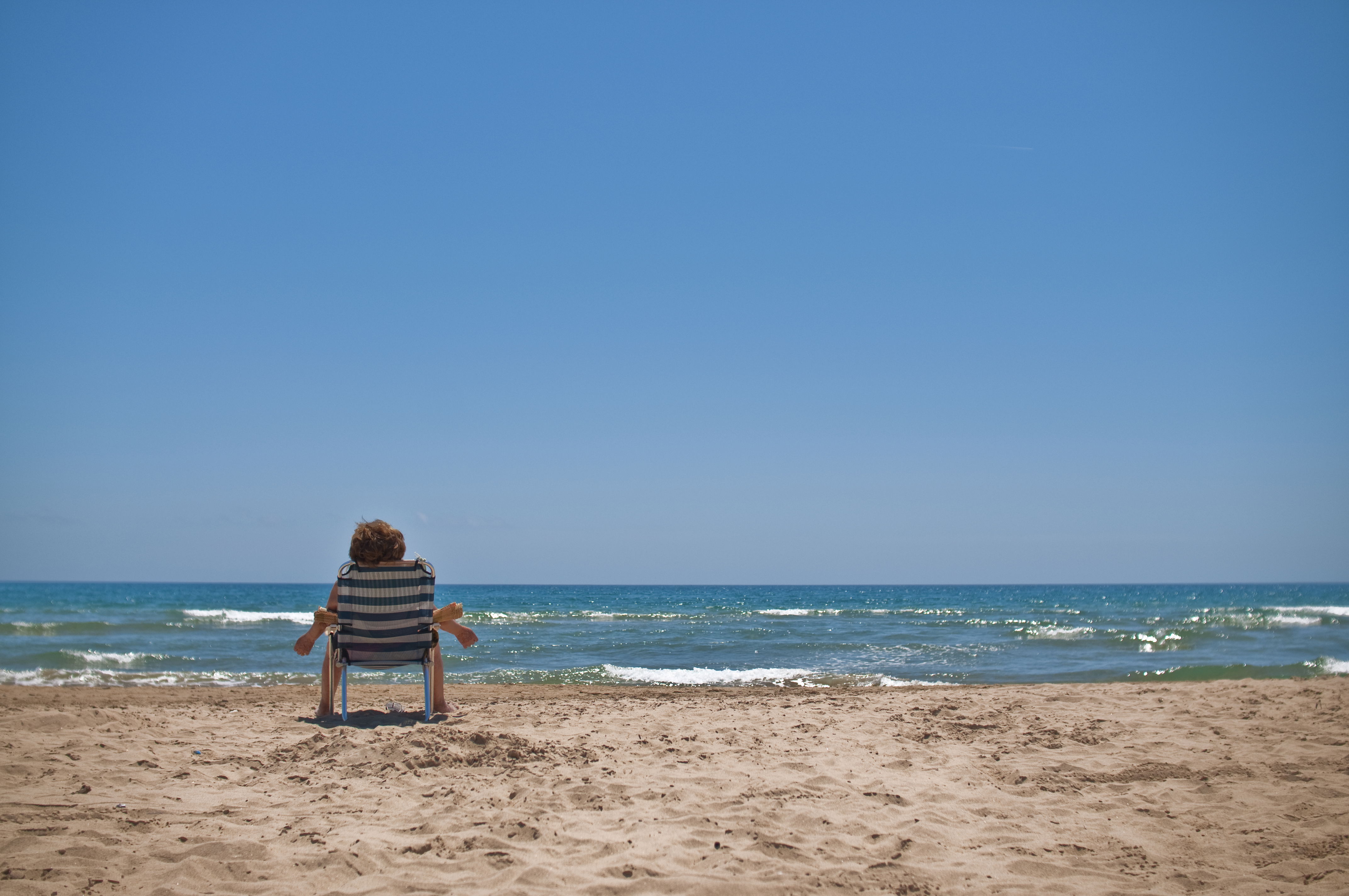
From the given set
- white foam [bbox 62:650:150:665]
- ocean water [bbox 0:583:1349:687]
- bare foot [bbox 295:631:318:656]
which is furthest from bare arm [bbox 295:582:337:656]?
white foam [bbox 62:650:150:665]

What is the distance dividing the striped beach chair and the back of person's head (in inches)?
3.4

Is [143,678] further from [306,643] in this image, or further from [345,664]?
[345,664]

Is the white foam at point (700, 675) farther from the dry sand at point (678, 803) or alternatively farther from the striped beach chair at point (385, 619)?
the striped beach chair at point (385, 619)

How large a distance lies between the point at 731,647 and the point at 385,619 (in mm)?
10217

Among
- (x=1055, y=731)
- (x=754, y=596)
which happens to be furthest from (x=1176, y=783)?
(x=754, y=596)

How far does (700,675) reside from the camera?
37.3 ft

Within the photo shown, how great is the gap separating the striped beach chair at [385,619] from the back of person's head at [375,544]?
0.09 m

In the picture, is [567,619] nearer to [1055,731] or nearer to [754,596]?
[1055,731]

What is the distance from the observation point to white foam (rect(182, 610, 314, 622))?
24938 millimetres

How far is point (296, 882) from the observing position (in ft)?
10.2

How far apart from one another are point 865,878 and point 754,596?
5805 centimetres

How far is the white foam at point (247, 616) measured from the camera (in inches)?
982

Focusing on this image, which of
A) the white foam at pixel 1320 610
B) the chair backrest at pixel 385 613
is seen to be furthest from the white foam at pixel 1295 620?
the chair backrest at pixel 385 613

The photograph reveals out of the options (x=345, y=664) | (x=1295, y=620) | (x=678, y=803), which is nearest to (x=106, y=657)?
(x=345, y=664)
